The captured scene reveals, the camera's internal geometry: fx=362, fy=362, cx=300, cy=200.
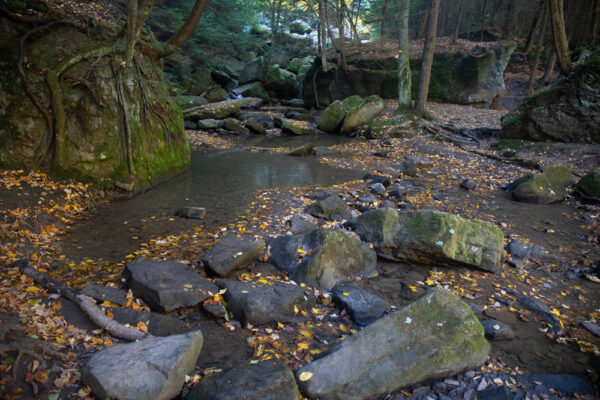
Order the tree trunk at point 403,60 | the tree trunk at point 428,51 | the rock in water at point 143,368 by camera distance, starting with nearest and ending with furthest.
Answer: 1. the rock in water at point 143,368
2. the tree trunk at point 428,51
3. the tree trunk at point 403,60

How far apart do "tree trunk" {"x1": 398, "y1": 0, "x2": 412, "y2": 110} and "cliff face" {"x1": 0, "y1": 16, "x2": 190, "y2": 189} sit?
40.5 ft

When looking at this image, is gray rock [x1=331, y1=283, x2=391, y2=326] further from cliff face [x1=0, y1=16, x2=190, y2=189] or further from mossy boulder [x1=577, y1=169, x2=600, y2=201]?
mossy boulder [x1=577, y1=169, x2=600, y2=201]

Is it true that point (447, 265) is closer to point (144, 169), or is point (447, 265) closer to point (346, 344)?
point (346, 344)

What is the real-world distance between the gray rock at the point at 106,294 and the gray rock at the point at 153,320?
0.24 m

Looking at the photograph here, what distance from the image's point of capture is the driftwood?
3586mm

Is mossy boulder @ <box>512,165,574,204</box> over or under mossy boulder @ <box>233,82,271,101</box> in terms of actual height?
under

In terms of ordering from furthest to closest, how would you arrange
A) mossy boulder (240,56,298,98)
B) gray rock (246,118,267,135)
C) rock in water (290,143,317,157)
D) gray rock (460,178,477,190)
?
mossy boulder (240,56,298,98), gray rock (246,118,267,135), rock in water (290,143,317,157), gray rock (460,178,477,190)

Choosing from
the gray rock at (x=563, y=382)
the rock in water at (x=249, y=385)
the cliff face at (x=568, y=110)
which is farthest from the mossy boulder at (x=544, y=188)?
the rock in water at (x=249, y=385)

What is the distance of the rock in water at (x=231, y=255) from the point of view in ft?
16.7

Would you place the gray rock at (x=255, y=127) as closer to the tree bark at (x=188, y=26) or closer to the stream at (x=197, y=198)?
the stream at (x=197, y=198)

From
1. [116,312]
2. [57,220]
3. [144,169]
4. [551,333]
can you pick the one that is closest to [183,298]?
[116,312]

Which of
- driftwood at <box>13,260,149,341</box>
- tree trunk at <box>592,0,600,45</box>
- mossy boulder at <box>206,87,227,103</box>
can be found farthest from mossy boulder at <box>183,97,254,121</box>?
tree trunk at <box>592,0,600,45</box>

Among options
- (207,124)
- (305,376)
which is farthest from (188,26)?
(305,376)

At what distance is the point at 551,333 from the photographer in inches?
171
